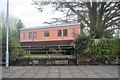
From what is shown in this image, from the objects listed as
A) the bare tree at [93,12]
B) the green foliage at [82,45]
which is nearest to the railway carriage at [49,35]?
A: the bare tree at [93,12]

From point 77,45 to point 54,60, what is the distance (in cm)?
122

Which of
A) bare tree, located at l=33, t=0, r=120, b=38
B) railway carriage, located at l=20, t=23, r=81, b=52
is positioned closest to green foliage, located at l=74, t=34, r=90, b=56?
bare tree, located at l=33, t=0, r=120, b=38

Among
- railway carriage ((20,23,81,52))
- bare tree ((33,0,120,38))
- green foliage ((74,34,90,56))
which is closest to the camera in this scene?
green foliage ((74,34,90,56))

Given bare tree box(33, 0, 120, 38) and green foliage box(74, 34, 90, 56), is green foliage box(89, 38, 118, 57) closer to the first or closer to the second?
green foliage box(74, 34, 90, 56)

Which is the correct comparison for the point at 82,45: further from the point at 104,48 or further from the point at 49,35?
the point at 49,35

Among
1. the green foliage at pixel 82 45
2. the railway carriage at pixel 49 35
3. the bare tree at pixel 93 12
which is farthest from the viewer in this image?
the railway carriage at pixel 49 35

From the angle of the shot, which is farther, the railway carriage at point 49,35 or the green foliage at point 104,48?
the railway carriage at point 49,35

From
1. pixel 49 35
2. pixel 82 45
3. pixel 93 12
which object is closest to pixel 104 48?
pixel 82 45

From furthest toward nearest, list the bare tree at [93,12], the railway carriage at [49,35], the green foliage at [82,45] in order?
the railway carriage at [49,35], the bare tree at [93,12], the green foliage at [82,45]

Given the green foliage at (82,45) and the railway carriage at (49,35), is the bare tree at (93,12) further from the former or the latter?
the green foliage at (82,45)

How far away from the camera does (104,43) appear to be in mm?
8453

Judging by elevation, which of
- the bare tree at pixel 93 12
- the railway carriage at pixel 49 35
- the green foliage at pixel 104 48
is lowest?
the green foliage at pixel 104 48

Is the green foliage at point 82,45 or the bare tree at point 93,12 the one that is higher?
the bare tree at point 93,12

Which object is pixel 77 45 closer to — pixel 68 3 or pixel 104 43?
pixel 104 43
